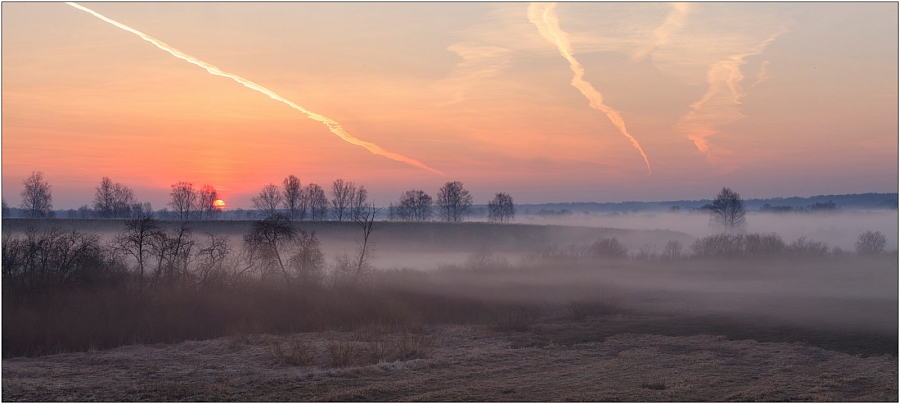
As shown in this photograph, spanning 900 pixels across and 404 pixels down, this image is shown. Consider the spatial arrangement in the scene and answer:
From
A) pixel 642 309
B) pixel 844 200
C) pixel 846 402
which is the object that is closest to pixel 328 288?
pixel 642 309

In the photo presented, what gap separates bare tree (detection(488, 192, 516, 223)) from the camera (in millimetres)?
136875

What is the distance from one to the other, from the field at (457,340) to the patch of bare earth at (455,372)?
6cm

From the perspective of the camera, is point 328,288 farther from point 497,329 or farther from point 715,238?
point 715,238

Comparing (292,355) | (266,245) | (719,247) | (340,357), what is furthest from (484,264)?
(340,357)

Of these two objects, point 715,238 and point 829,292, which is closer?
point 829,292

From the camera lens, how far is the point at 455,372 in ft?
53.9

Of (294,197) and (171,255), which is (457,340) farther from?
(294,197)

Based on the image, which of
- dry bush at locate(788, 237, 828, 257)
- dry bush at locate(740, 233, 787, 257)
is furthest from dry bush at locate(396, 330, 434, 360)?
dry bush at locate(788, 237, 828, 257)

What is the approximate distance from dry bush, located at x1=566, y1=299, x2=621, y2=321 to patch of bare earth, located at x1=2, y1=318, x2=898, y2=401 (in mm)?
8880

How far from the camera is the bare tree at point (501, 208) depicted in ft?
449

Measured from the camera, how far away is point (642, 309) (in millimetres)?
34688

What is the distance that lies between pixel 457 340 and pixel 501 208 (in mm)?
114626

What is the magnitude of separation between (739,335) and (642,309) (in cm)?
986

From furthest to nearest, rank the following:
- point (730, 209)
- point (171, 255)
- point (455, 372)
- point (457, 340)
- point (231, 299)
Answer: point (730, 209) < point (171, 255) < point (231, 299) < point (457, 340) < point (455, 372)
